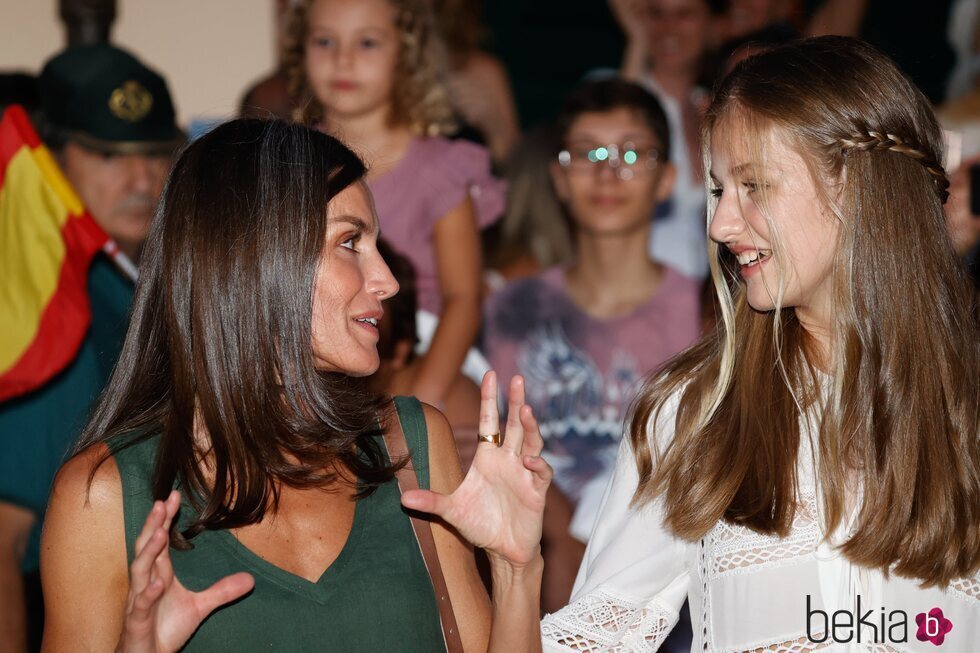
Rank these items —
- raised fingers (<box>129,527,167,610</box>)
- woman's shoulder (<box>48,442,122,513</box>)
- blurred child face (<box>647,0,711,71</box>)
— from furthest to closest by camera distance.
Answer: blurred child face (<box>647,0,711,71</box>)
woman's shoulder (<box>48,442,122,513</box>)
raised fingers (<box>129,527,167,610</box>)

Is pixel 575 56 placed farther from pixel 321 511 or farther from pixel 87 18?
pixel 321 511

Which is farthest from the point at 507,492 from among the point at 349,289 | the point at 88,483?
the point at 88,483

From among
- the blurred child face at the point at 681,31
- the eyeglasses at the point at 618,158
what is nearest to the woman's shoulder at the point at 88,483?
the eyeglasses at the point at 618,158

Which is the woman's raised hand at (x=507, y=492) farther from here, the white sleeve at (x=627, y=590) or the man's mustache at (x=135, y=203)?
the man's mustache at (x=135, y=203)

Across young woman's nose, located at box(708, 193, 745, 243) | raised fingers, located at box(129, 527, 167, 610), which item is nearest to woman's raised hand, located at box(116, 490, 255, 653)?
raised fingers, located at box(129, 527, 167, 610)

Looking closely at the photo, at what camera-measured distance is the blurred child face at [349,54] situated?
4.02 meters

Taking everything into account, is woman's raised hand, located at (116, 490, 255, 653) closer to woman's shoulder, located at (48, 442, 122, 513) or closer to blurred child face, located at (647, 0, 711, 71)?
woman's shoulder, located at (48, 442, 122, 513)

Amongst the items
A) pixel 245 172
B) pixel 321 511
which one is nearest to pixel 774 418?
pixel 321 511

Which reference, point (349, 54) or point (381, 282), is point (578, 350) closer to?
point (349, 54)

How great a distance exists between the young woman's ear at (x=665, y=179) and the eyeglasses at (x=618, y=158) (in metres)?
0.05

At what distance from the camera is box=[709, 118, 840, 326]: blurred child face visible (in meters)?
1.96

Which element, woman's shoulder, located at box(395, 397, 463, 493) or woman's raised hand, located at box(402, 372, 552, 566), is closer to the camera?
woman's raised hand, located at box(402, 372, 552, 566)

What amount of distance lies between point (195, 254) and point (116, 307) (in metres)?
Result: 1.71

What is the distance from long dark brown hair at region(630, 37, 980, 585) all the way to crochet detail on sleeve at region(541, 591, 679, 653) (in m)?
0.17
